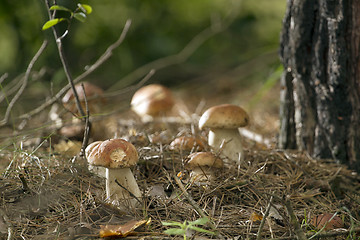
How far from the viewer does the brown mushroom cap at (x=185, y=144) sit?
2.68m

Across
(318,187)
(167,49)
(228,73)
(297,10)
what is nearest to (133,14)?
(167,49)

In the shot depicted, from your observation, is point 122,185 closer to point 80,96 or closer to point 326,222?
point 326,222

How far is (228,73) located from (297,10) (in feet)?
13.1

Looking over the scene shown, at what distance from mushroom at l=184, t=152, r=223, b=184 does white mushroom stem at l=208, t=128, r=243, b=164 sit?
40 centimetres

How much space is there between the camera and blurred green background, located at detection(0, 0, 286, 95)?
5516mm

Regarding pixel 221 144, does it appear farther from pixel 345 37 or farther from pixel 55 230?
pixel 55 230

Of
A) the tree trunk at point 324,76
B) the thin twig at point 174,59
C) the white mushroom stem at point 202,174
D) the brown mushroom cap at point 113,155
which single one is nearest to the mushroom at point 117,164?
the brown mushroom cap at point 113,155

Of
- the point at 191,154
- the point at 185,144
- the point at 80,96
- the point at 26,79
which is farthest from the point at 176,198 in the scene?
the point at 80,96

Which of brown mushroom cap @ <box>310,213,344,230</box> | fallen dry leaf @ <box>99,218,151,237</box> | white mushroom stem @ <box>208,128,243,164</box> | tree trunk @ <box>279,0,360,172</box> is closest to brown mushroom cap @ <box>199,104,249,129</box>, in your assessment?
white mushroom stem @ <box>208,128,243,164</box>

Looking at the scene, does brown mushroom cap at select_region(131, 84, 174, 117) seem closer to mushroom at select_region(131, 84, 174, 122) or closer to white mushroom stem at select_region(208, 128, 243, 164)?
mushroom at select_region(131, 84, 174, 122)

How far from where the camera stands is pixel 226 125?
2586 millimetres

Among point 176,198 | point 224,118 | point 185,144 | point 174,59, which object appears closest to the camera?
point 176,198

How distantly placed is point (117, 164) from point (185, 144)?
0.83 m

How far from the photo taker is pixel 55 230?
178 cm
